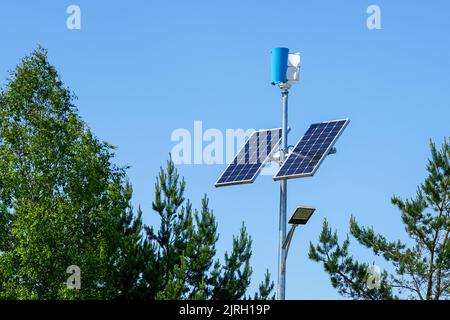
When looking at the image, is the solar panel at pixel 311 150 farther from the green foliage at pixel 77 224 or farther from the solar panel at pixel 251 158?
the green foliage at pixel 77 224

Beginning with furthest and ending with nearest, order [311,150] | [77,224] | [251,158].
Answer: [77,224] → [251,158] → [311,150]

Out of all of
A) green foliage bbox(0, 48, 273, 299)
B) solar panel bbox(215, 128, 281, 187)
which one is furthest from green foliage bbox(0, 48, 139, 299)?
solar panel bbox(215, 128, 281, 187)

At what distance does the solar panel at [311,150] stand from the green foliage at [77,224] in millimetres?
11756

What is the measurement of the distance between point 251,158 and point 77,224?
40.3 ft

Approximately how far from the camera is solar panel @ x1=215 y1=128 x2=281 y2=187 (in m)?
17.5

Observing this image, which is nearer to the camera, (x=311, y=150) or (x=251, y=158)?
(x=311, y=150)

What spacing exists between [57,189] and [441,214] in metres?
14.5

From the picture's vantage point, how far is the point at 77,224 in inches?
1140

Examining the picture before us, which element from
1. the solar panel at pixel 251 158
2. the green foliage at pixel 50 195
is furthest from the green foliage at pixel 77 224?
the solar panel at pixel 251 158

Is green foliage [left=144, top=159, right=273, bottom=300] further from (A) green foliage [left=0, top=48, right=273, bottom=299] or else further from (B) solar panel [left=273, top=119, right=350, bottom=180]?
(B) solar panel [left=273, top=119, right=350, bottom=180]

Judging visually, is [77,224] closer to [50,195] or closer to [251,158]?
[50,195]

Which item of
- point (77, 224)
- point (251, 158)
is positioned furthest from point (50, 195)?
point (251, 158)

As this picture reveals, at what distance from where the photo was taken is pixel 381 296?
32.7 meters
